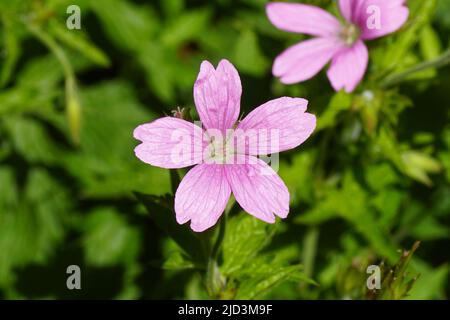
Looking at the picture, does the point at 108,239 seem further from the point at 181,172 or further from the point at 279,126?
the point at 279,126

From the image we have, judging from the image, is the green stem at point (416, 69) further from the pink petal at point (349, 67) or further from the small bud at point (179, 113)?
the small bud at point (179, 113)

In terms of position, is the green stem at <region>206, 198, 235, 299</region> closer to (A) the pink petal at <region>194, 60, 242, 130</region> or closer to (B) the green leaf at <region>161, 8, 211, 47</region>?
(A) the pink petal at <region>194, 60, 242, 130</region>

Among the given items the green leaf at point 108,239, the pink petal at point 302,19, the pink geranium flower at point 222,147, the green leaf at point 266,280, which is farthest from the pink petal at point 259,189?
the green leaf at point 108,239

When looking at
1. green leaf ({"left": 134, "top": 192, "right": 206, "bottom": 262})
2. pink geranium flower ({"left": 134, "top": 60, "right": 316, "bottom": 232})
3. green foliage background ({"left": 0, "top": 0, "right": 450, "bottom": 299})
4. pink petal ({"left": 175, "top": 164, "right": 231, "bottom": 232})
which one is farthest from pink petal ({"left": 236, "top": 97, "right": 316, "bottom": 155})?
green foliage background ({"left": 0, "top": 0, "right": 450, "bottom": 299})

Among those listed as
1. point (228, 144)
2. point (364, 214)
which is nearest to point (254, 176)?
point (228, 144)

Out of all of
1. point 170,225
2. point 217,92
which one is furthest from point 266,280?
point 217,92

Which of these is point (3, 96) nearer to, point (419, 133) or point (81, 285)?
point (81, 285)
